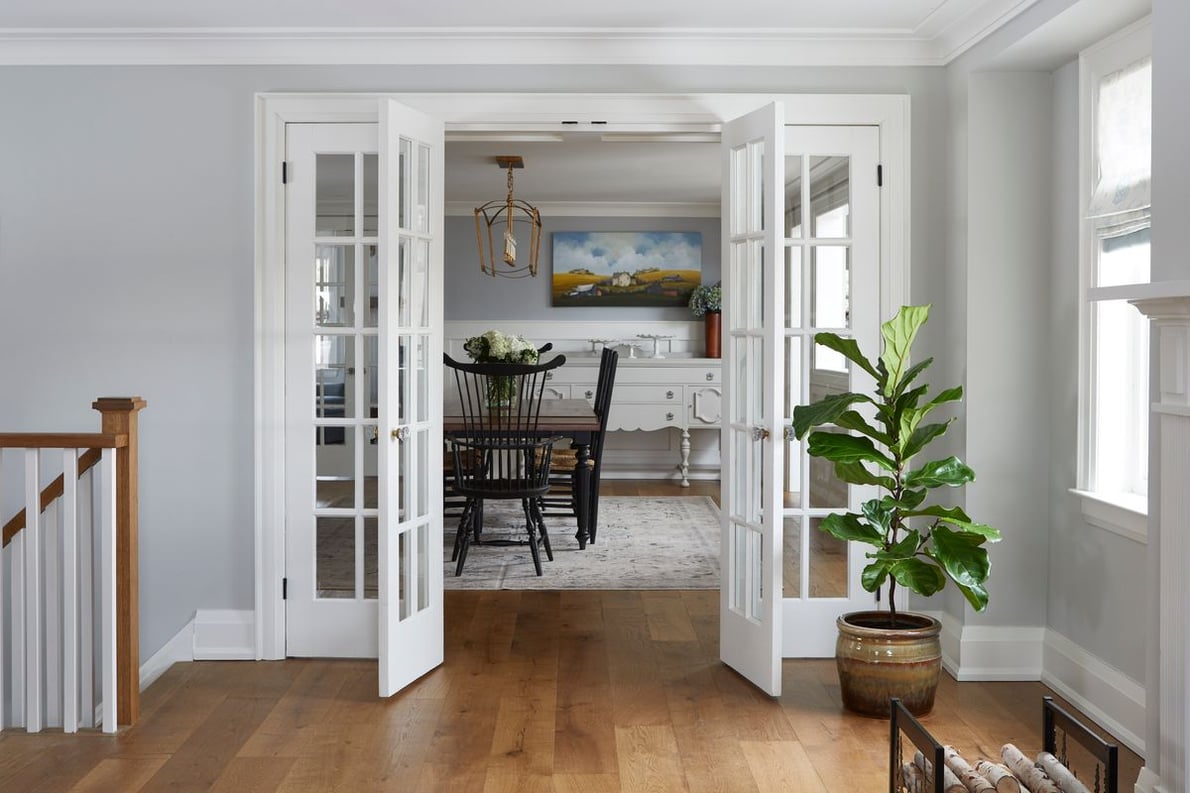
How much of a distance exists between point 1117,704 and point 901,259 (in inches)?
66.5

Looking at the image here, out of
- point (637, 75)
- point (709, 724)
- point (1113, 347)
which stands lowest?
point (709, 724)

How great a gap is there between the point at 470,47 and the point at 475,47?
18 millimetres

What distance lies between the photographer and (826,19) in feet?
12.2

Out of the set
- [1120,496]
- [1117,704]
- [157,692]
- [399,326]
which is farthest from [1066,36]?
[157,692]

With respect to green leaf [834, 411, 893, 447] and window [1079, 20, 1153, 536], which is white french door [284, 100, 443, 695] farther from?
window [1079, 20, 1153, 536]

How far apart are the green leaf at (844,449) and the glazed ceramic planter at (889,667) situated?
542 millimetres

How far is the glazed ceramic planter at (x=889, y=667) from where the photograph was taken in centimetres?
334

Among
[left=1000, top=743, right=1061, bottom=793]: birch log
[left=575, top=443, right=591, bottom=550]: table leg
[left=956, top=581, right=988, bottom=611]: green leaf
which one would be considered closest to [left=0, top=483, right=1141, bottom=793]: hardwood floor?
[left=956, top=581, right=988, bottom=611]: green leaf

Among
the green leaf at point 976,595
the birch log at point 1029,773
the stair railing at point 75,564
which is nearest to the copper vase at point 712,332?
the green leaf at point 976,595

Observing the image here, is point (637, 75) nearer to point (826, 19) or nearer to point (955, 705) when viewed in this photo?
point (826, 19)

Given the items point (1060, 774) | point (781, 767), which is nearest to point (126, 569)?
point (781, 767)

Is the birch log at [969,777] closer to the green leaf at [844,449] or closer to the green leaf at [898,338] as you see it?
the green leaf at [844,449]

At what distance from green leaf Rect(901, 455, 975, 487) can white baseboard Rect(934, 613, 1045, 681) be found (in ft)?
2.51

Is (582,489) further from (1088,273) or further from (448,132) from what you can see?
(1088,273)
